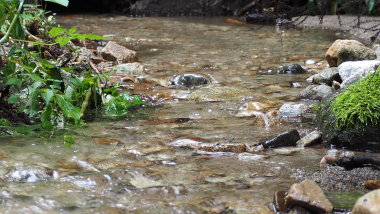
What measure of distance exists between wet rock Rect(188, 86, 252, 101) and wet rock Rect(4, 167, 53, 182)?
7.62 feet

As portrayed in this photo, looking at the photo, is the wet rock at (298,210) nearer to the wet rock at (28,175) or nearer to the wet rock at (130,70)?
the wet rock at (28,175)

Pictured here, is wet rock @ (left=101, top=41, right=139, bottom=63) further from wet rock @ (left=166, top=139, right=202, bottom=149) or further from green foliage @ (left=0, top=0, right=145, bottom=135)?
wet rock @ (left=166, top=139, right=202, bottom=149)

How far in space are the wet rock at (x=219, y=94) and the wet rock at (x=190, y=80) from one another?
1.48 ft

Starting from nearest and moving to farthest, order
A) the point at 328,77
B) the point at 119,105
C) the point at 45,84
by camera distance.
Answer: the point at 45,84
the point at 119,105
the point at 328,77

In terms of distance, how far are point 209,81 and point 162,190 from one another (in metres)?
3.16

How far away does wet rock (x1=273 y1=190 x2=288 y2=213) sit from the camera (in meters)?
1.79

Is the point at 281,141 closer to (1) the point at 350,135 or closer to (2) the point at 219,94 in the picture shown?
(1) the point at 350,135

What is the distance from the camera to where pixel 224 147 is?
8.68ft

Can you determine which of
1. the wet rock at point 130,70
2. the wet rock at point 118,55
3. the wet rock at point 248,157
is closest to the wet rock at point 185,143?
the wet rock at point 248,157

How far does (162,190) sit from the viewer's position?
201 cm

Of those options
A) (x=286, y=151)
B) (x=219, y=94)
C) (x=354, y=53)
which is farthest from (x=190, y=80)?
(x=286, y=151)

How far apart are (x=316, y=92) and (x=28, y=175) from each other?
319 cm

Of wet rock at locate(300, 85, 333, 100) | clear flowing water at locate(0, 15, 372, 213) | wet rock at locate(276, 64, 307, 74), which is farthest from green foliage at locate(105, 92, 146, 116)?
wet rock at locate(276, 64, 307, 74)

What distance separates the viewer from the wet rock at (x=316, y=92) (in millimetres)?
4161
